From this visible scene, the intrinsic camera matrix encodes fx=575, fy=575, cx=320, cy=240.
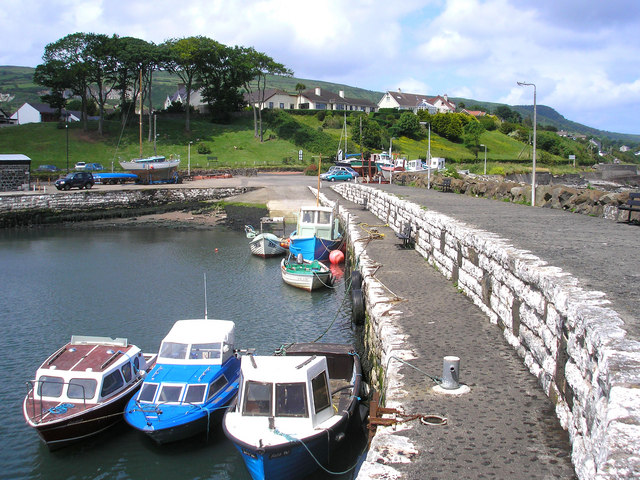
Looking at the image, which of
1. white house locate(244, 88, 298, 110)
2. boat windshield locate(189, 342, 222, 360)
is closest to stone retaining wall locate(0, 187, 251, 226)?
boat windshield locate(189, 342, 222, 360)

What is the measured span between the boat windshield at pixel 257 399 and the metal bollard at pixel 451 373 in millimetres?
3078

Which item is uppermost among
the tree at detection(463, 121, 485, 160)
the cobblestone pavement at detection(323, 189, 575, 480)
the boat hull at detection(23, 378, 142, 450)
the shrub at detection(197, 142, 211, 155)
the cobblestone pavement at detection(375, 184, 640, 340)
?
the tree at detection(463, 121, 485, 160)

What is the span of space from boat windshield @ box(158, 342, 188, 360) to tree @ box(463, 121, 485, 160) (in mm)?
80893

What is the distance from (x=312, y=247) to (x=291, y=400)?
19157 mm

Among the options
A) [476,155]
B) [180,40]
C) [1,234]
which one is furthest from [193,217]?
[476,155]

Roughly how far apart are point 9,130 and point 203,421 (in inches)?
2775

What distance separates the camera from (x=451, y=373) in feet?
24.7

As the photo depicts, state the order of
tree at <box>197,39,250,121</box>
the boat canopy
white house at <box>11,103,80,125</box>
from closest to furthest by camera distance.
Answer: the boat canopy → tree at <box>197,39,250,121</box> → white house at <box>11,103,80,125</box>

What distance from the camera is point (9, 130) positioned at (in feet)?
231

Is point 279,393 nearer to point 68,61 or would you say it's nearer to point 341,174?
point 341,174

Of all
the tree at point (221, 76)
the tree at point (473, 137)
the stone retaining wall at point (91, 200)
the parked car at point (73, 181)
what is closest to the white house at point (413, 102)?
the tree at point (473, 137)

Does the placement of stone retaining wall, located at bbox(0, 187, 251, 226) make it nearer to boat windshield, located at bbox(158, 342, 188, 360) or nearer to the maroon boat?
the maroon boat

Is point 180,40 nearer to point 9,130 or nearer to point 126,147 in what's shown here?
point 126,147

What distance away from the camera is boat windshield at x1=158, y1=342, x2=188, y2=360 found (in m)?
13.0
